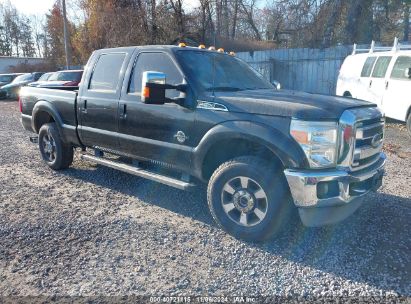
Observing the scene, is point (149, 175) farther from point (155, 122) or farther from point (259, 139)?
point (259, 139)

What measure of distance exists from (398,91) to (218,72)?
690cm

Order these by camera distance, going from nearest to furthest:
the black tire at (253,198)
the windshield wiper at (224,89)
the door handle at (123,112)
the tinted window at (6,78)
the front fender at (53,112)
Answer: the black tire at (253,198)
the windshield wiper at (224,89)
the door handle at (123,112)
the front fender at (53,112)
the tinted window at (6,78)

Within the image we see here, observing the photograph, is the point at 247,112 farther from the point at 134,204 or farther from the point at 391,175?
the point at 391,175

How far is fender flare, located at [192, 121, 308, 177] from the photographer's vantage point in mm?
3475

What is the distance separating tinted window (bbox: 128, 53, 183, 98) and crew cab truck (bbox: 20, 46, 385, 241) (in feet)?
0.05

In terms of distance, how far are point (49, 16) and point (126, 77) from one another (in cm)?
4292

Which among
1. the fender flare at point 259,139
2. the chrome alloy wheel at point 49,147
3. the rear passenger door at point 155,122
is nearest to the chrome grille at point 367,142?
the fender flare at point 259,139

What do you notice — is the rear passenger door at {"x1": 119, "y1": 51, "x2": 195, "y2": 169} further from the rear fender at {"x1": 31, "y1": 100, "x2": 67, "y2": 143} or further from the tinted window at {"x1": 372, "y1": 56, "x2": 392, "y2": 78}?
the tinted window at {"x1": 372, "y1": 56, "x2": 392, "y2": 78}

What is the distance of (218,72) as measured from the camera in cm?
461

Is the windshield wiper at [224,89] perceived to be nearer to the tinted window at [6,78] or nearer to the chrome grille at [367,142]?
the chrome grille at [367,142]

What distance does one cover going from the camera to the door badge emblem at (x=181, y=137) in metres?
4.25

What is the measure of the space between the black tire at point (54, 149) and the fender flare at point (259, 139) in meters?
3.01

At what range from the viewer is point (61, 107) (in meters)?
5.88

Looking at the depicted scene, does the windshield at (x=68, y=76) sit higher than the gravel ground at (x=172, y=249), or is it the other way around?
the windshield at (x=68, y=76)
